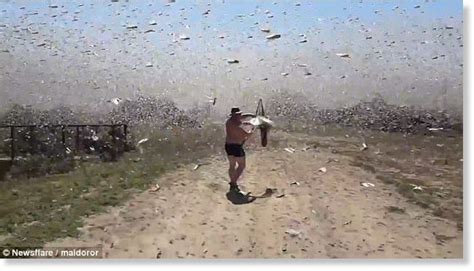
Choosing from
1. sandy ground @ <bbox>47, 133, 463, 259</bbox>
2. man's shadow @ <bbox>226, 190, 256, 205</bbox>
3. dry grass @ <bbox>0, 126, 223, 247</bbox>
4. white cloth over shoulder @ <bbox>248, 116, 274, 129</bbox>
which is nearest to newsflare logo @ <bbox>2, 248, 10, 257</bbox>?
dry grass @ <bbox>0, 126, 223, 247</bbox>

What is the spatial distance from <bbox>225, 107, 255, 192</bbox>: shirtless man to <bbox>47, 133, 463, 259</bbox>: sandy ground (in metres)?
0.03

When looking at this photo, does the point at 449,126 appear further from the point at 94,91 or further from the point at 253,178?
the point at 94,91

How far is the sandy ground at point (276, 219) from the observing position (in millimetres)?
2738

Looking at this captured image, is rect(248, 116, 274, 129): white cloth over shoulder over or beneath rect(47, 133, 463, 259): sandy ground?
over

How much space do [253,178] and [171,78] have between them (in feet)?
1.79

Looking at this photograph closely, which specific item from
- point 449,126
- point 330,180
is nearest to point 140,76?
point 330,180

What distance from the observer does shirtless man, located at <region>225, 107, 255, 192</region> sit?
284 cm

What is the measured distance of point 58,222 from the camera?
9.05 feet

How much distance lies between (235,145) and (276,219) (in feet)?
1.15

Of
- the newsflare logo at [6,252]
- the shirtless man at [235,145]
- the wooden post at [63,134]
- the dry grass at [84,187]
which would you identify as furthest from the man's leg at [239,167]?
the newsflare logo at [6,252]

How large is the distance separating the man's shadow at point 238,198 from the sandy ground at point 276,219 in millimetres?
16

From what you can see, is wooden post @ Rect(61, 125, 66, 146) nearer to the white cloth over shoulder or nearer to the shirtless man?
the shirtless man

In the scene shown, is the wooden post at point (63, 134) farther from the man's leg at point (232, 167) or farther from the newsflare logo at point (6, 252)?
the man's leg at point (232, 167)

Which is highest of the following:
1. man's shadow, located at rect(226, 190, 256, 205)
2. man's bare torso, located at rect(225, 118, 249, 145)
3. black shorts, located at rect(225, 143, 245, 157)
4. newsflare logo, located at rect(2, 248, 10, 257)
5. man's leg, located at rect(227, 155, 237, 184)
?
man's bare torso, located at rect(225, 118, 249, 145)
